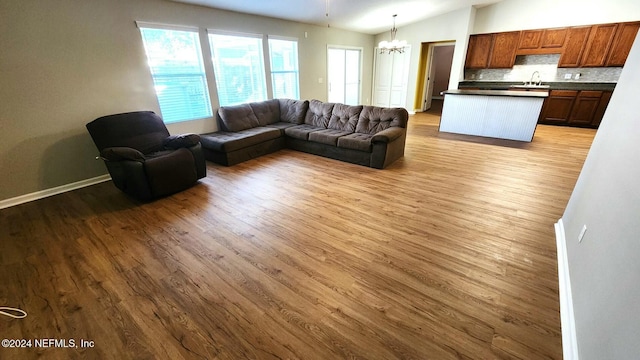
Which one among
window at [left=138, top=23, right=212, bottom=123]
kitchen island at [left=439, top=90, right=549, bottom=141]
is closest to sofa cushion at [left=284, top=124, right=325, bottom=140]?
window at [left=138, top=23, right=212, bottom=123]

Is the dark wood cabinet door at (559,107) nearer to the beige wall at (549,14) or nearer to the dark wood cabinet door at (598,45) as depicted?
the dark wood cabinet door at (598,45)

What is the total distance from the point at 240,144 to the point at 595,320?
4.18 m

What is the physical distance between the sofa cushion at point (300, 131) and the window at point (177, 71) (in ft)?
5.02

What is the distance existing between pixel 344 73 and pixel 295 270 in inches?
277

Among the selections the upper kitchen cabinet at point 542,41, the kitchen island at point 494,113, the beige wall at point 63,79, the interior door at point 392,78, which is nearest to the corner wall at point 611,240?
the kitchen island at point 494,113

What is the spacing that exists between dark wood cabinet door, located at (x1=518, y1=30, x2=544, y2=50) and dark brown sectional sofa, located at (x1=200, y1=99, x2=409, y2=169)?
4653mm

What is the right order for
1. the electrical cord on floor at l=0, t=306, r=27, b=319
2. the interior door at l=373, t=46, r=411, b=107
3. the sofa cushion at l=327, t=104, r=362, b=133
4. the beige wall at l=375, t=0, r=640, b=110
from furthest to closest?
the interior door at l=373, t=46, r=411, b=107, the beige wall at l=375, t=0, r=640, b=110, the sofa cushion at l=327, t=104, r=362, b=133, the electrical cord on floor at l=0, t=306, r=27, b=319

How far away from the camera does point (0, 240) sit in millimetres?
2400

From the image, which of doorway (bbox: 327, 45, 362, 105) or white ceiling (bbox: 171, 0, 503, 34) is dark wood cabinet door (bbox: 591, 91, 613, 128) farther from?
doorway (bbox: 327, 45, 362, 105)

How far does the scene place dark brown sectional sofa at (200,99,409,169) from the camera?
4.02 meters

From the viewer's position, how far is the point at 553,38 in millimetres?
5930

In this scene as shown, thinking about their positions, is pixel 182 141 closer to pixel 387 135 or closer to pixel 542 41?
pixel 387 135

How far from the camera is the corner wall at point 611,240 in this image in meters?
0.99

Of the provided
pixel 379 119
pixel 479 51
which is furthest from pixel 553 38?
pixel 379 119
